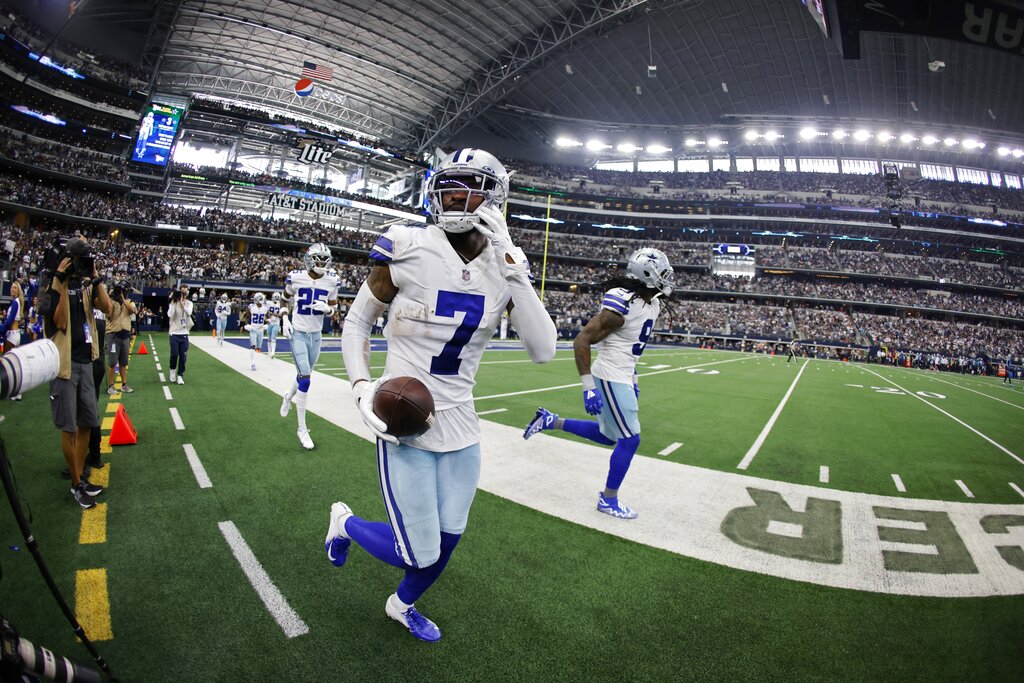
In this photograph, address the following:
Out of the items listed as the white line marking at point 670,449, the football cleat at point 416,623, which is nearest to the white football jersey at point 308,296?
the football cleat at point 416,623

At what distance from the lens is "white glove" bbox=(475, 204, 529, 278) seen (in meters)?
2.42

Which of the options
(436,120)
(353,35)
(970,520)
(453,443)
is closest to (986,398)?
(970,520)

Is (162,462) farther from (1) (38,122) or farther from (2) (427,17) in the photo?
(1) (38,122)

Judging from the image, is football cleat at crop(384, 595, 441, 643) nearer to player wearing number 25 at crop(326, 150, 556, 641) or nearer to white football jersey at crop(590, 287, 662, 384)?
player wearing number 25 at crop(326, 150, 556, 641)

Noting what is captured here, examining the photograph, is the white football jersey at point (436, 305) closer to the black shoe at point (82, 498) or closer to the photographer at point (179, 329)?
the black shoe at point (82, 498)

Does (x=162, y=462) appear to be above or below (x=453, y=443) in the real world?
below

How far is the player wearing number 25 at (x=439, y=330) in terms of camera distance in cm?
244

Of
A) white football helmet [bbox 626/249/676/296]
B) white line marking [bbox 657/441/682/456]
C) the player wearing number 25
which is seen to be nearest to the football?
the player wearing number 25

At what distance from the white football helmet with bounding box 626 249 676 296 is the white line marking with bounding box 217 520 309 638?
4.13 metres

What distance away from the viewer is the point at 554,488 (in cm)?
521

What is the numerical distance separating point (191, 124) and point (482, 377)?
44966mm

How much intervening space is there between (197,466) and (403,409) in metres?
4.32

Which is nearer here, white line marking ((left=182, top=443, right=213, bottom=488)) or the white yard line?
white line marking ((left=182, top=443, right=213, bottom=488))

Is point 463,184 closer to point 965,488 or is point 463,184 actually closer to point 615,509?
point 615,509
